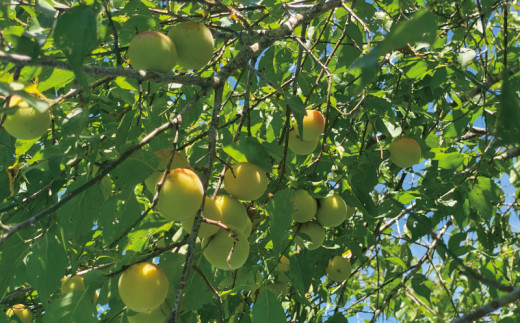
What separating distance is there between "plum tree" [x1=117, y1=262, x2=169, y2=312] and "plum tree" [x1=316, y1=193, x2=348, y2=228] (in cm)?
88

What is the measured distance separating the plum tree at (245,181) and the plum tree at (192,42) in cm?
38

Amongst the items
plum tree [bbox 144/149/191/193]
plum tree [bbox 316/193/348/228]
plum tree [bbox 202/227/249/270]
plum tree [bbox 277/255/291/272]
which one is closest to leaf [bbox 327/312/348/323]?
plum tree [bbox 277/255/291/272]

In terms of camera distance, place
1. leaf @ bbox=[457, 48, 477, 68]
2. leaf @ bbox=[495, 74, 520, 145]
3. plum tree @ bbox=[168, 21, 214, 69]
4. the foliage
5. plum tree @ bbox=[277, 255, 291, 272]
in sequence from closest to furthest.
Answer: leaf @ bbox=[495, 74, 520, 145] → the foliage → plum tree @ bbox=[168, 21, 214, 69] → leaf @ bbox=[457, 48, 477, 68] → plum tree @ bbox=[277, 255, 291, 272]

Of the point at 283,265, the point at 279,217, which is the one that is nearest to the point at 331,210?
the point at 279,217

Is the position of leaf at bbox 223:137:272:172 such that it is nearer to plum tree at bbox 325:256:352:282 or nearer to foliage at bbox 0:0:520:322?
foliage at bbox 0:0:520:322

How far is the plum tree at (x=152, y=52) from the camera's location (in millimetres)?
1493

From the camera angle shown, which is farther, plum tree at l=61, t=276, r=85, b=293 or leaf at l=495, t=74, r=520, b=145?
plum tree at l=61, t=276, r=85, b=293

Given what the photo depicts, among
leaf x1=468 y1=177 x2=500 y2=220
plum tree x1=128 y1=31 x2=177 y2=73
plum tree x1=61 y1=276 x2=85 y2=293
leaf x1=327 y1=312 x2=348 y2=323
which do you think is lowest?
leaf x1=327 y1=312 x2=348 y2=323

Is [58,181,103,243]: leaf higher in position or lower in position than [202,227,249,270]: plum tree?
higher

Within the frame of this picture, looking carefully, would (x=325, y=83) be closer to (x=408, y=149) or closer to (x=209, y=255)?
(x=408, y=149)

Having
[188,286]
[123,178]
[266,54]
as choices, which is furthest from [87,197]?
[266,54]

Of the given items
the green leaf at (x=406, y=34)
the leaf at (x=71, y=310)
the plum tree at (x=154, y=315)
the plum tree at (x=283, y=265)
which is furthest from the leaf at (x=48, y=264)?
the green leaf at (x=406, y=34)

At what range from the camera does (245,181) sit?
5.35ft

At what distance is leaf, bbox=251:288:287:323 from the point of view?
5.60 feet
